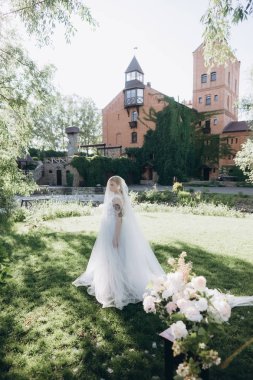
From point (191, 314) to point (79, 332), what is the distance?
235 cm

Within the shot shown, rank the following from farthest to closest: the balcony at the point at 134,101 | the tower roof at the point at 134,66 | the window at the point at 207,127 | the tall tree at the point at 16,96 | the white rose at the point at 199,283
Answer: the window at the point at 207,127, the balcony at the point at 134,101, the tower roof at the point at 134,66, the tall tree at the point at 16,96, the white rose at the point at 199,283

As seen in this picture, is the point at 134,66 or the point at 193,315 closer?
the point at 193,315

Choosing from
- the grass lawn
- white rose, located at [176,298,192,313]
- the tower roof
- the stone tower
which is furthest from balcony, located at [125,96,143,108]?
white rose, located at [176,298,192,313]

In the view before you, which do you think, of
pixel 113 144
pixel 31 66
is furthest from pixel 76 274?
pixel 113 144

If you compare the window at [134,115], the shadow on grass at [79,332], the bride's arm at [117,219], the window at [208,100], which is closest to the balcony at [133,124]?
the window at [134,115]

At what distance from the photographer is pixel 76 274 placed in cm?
599

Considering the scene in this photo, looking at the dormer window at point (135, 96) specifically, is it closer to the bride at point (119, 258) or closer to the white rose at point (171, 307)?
the bride at point (119, 258)

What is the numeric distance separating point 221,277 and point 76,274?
3.06 meters

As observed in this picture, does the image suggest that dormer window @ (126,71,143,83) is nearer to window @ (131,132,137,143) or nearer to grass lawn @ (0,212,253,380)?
window @ (131,132,137,143)

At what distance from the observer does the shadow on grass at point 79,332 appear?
3.14 m

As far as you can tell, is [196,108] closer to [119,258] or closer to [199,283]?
[119,258]

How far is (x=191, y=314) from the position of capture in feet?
6.78

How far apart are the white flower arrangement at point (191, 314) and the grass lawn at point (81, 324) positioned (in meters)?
1.20

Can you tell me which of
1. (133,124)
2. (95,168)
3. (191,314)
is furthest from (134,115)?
(191,314)
